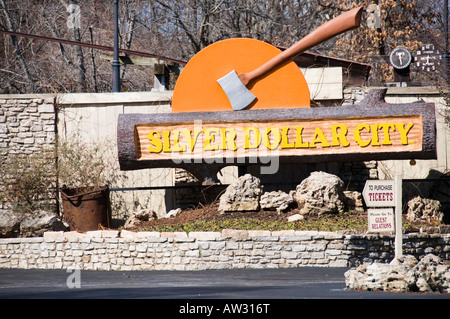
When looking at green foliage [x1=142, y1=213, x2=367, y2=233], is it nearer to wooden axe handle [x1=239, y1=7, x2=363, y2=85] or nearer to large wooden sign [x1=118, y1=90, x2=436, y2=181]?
large wooden sign [x1=118, y1=90, x2=436, y2=181]

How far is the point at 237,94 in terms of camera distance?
11617 mm

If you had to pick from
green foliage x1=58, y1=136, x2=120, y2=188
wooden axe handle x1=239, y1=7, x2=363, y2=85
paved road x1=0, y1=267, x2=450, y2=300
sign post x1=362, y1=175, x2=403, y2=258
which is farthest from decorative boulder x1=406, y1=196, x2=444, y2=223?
green foliage x1=58, y1=136, x2=120, y2=188

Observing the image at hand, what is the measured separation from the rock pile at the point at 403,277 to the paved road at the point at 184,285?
0.72ft

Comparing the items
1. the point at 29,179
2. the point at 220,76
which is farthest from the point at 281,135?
the point at 29,179

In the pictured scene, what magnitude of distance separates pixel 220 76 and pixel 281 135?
1.66 metres

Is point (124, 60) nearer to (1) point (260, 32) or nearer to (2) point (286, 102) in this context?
(2) point (286, 102)

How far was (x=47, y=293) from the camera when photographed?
7.29m

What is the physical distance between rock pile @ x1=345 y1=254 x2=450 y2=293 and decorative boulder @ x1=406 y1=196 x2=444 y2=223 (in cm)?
373

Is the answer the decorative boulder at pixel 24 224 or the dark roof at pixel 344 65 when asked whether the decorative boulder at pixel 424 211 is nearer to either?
the dark roof at pixel 344 65

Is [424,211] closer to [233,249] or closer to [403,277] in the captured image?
[233,249]

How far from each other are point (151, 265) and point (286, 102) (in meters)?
4.05

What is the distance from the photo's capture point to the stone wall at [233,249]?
31.7 ft

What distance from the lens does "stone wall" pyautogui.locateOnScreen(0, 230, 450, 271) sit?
9656 millimetres

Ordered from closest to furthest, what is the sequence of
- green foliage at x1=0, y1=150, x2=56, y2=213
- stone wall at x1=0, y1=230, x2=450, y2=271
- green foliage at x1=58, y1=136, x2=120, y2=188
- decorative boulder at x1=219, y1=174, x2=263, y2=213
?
stone wall at x1=0, y1=230, x2=450, y2=271
decorative boulder at x1=219, y1=174, x2=263, y2=213
green foliage at x1=0, y1=150, x2=56, y2=213
green foliage at x1=58, y1=136, x2=120, y2=188
